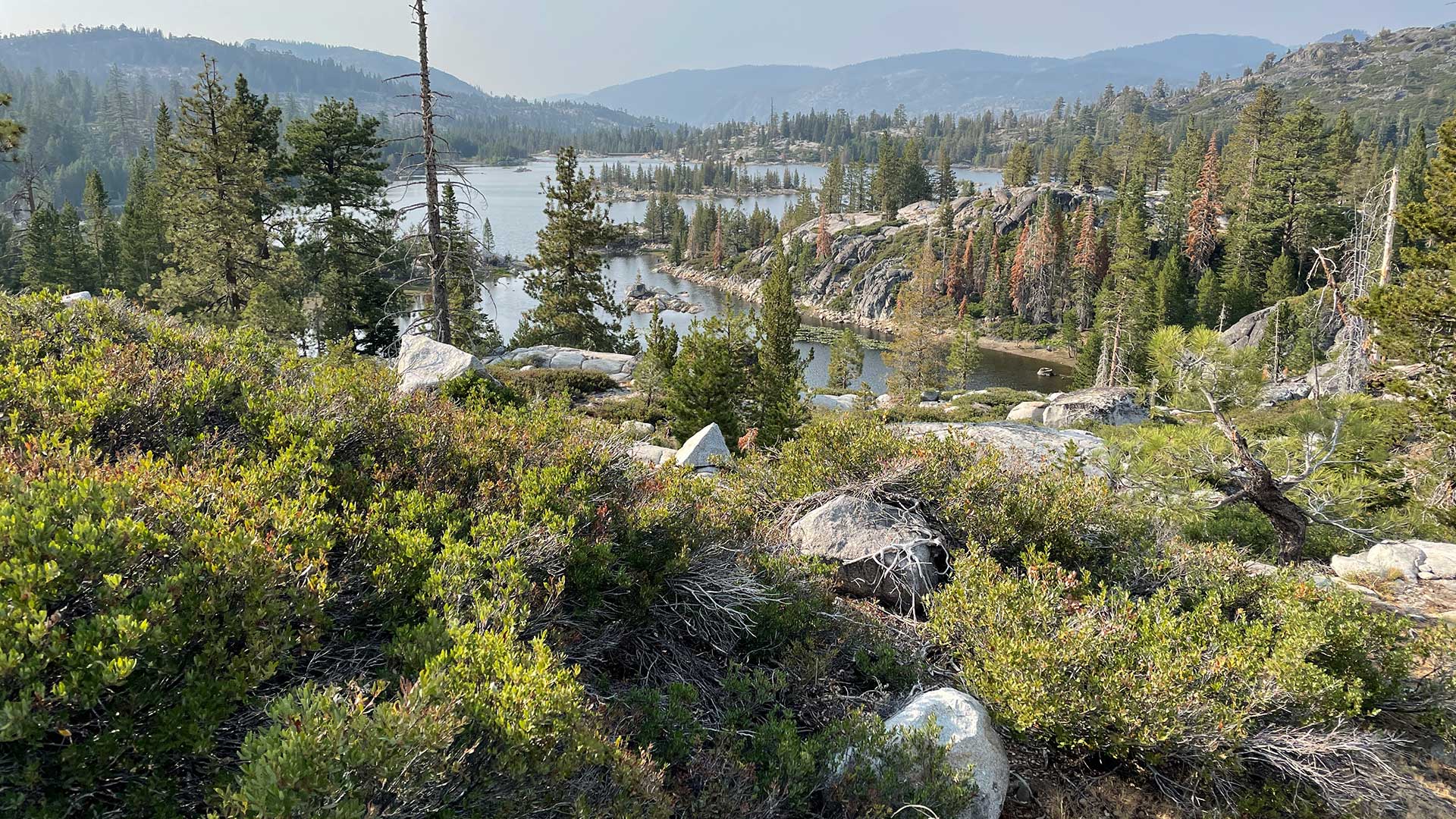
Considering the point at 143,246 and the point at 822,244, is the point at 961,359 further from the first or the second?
the point at 143,246

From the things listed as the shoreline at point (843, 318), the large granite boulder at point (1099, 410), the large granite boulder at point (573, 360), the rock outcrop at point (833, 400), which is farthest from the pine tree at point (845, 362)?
the large granite boulder at point (1099, 410)

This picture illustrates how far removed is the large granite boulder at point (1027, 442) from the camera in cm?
752

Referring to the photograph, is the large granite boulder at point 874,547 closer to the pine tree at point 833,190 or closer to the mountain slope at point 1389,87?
the pine tree at point 833,190

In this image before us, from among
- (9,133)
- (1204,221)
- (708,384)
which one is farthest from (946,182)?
(9,133)

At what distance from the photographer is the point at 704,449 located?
1186cm

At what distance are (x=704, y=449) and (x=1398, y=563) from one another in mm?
9094

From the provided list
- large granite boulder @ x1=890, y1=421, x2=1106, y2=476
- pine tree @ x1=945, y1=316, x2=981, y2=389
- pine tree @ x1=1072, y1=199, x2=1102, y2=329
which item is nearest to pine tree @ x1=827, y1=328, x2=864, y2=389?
pine tree @ x1=945, y1=316, x2=981, y2=389

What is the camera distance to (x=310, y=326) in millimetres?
24344

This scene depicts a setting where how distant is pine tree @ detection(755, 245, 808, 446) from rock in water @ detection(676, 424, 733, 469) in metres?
1.00

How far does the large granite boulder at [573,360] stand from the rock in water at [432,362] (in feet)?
37.4

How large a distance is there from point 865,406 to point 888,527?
22.8 feet

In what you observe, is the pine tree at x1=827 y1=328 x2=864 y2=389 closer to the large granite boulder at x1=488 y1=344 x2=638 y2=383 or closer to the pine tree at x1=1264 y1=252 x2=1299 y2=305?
the large granite boulder at x1=488 y1=344 x2=638 y2=383

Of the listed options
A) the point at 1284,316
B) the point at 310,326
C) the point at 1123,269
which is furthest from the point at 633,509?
the point at 1123,269

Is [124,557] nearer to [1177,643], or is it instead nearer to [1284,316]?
[1177,643]
